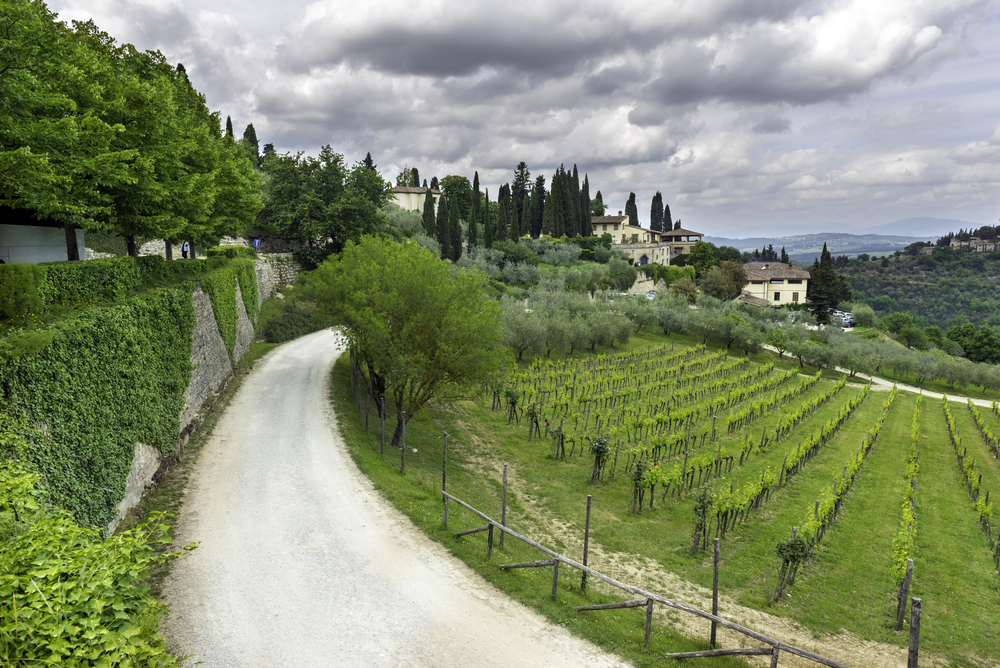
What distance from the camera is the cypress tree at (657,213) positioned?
457ft

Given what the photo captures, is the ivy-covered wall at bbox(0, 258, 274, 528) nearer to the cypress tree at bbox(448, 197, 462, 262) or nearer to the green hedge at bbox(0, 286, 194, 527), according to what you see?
the green hedge at bbox(0, 286, 194, 527)

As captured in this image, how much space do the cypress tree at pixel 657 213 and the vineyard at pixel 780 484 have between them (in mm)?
101140

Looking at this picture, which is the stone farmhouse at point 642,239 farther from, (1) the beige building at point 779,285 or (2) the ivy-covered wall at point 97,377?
(2) the ivy-covered wall at point 97,377

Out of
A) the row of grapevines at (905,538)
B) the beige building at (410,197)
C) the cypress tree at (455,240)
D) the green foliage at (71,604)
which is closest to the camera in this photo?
the green foliage at (71,604)

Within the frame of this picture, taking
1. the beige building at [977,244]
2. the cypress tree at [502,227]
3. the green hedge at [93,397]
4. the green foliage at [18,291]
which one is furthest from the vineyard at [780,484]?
the beige building at [977,244]

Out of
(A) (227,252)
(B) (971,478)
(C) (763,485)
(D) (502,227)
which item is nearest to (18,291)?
(C) (763,485)

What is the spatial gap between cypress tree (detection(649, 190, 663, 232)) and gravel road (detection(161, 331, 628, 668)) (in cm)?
13595

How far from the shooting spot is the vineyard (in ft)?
47.6

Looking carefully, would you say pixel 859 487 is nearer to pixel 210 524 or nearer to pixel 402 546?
pixel 402 546

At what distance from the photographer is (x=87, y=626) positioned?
4.52 m

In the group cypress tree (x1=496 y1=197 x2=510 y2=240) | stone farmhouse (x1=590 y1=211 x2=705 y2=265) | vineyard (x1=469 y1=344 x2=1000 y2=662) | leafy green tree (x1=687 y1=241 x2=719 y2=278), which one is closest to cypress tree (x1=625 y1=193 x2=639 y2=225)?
stone farmhouse (x1=590 y1=211 x2=705 y2=265)

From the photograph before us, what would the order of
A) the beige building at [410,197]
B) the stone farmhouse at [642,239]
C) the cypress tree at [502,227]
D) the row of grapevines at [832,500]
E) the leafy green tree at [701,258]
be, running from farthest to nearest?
1. the stone farmhouse at [642,239]
2. the leafy green tree at [701,258]
3. the beige building at [410,197]
4. the cypress tree at [502,227]
5. the row of grapevines at [832,500]

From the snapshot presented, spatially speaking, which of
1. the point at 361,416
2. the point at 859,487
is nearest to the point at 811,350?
the point at 859,487

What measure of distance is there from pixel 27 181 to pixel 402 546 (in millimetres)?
12927
